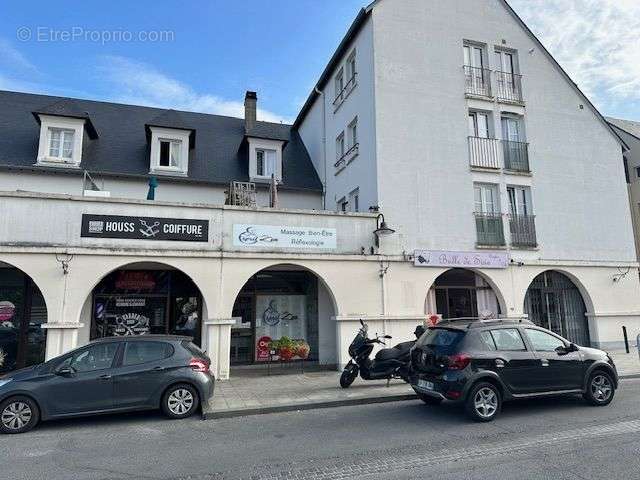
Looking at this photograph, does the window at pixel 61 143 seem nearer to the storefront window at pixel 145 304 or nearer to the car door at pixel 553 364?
the storefront window at pixel 145 304

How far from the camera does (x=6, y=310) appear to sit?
12227 millimetres

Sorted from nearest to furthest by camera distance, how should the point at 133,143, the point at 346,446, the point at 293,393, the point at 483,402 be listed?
1. the point at 346,446
2. the point at 483,402
3. the point at 293,393
4. the point at 133,143

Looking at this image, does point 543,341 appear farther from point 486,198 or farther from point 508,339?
point 486,198

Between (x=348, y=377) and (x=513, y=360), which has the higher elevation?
(x=513, y=360)

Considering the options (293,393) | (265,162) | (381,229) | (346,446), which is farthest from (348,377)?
(265,162)

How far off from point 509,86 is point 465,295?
7.92 m

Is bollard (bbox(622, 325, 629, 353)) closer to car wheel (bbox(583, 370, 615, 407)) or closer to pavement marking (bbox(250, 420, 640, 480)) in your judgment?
car wheel (bbox(583, 370, 615, 407))

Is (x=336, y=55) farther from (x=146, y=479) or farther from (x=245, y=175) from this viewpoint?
(x=146, y=479)

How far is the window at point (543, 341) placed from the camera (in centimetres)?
787

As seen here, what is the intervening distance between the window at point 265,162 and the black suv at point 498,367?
36.6 feet

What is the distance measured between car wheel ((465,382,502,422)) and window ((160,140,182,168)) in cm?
1307

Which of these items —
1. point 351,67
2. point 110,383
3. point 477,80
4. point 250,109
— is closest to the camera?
point 110,383

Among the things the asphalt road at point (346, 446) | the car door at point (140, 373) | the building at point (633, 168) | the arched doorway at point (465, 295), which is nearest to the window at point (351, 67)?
the arched doorway at point (465, 295)

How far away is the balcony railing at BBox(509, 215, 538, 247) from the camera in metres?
15.2
